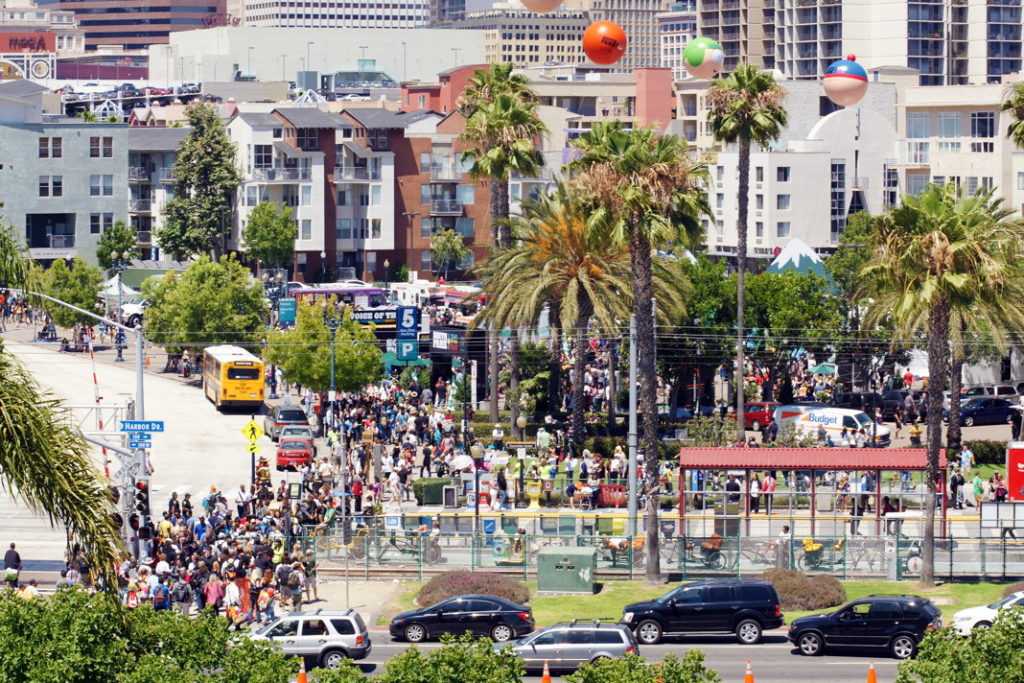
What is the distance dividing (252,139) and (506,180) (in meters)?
61.7

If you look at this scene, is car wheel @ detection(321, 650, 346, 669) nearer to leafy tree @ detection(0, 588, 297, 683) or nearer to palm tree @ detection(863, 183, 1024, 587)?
leafy tree @ detection(0, 588, 297, 683)

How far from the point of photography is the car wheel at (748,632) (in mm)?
37125

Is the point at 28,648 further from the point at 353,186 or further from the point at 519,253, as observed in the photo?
the point at 353,186

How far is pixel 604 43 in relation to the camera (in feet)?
196

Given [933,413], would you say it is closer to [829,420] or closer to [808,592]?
[808,592]

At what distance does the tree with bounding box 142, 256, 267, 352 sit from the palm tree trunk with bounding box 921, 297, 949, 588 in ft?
147

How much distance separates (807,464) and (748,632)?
1037 cm

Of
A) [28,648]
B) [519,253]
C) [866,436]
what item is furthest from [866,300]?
[28,648]

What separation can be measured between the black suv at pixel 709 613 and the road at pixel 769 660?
1.04 ft

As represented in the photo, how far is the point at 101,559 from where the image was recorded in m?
18.4

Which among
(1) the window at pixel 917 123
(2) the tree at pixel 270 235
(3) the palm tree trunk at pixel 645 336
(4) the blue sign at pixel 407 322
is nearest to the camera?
(3) the palm tree trunk at pixel 645 336

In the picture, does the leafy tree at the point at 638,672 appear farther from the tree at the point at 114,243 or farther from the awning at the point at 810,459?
the tree at the point at 114,243

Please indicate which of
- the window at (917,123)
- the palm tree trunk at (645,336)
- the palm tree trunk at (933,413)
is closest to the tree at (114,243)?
the window at (917,123)

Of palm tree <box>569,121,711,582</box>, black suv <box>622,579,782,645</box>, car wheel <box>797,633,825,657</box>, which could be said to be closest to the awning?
palm tree <box>569,121,711,582</box>
